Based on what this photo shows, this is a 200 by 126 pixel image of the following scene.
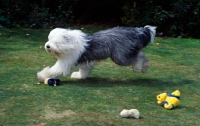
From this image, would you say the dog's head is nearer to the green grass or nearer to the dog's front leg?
the dog's front leg

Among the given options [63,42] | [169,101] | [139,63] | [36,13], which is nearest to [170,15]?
[36,13]

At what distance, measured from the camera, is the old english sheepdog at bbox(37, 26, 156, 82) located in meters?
5.60

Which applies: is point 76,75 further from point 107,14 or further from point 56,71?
point 107,14

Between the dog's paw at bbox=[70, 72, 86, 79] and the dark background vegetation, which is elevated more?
the dark background vegetation

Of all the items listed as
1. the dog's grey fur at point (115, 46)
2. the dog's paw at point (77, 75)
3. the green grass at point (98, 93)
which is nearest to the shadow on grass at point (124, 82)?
the green grass at point (98, 93)

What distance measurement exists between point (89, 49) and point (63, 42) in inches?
17.4

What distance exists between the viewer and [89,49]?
19.0 ft

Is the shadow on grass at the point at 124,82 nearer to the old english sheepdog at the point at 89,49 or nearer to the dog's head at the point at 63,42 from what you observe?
the old english sheepdog at the point at 89,49

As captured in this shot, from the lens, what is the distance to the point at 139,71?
612cm

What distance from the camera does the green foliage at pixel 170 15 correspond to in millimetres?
11047

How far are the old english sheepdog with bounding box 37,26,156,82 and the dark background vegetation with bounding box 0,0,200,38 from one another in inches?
211

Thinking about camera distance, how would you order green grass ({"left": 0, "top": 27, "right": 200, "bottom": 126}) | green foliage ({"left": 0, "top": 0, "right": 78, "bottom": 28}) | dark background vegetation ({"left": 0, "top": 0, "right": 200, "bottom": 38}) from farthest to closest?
green foliage ({"left": 0, "top": 0, "right": 78, "bottom": 28}) → dark background vegetation ({"left": 0, "top": 0, "right": 200, "bottom": 38}) → green grass ({"left": 0, "top": 27, "right": 200, "bottom": 126})

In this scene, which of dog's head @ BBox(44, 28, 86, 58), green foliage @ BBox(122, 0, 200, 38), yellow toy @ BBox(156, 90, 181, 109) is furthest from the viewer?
green foliage @ BBox(122, 0, 200, 38)

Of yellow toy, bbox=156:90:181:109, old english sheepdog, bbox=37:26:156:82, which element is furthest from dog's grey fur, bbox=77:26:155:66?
yellow toy, bbox=156:90:181:109
